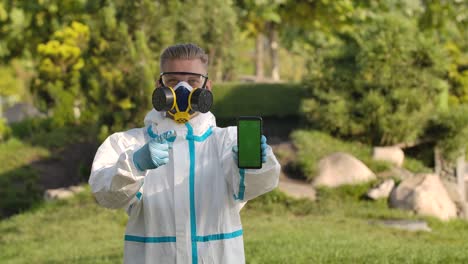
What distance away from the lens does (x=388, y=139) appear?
13320mm

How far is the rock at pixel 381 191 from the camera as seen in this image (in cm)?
1152

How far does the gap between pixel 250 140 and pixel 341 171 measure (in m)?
8.97

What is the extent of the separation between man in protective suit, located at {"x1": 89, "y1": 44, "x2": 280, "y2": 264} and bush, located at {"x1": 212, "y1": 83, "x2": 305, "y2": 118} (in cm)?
1331

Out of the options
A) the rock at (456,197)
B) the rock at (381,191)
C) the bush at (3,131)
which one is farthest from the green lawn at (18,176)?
the rock at (456,197)

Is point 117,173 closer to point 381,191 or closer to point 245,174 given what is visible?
point 245,174

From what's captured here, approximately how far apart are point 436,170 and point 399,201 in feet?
9.34

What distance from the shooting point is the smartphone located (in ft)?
10.1

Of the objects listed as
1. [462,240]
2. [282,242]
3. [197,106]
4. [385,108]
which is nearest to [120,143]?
[197,106]

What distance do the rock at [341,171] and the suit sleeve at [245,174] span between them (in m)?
8.42

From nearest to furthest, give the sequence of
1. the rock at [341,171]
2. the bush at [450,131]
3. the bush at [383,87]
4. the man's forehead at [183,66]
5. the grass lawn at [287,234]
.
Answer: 1. the man's forehead at [183,66]
2. the grass lawn at [287,234]
3. the rock at [341,171]
4. the bush at [383,87]
5. the bush at [450,131]

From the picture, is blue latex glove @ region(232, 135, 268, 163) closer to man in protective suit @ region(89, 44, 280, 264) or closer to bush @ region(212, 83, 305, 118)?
man in protective suit @ region(89, 44, 280, 264)

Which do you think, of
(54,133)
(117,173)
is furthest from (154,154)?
(54,133)

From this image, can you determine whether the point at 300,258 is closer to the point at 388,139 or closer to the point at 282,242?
the point at 282,242

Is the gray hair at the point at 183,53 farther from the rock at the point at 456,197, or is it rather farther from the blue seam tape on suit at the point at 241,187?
the rock at the point at 456,197
